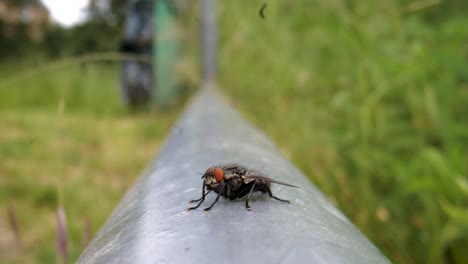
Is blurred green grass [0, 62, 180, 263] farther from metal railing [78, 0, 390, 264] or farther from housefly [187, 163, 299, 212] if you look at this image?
metal railing [78, 0, 390, 264]

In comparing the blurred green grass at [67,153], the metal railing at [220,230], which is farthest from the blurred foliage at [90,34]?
the metal railing at [220,230]

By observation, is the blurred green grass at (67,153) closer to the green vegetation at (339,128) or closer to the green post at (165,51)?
the green vegetation at (339,128)

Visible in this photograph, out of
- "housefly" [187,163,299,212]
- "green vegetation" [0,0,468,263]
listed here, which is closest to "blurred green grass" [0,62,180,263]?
"green vegetation" [0,0,468,263]

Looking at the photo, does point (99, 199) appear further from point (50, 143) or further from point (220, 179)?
point (220, 179)

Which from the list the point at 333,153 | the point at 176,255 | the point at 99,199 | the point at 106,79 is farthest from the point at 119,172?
the point at 176,255

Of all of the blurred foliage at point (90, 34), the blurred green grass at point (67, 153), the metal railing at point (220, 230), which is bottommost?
the blurred green grass at point (67, 153)

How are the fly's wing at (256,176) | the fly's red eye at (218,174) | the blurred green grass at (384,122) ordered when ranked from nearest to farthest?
the fly's wing at (256,176)
the fly's red eye at (218,174)
the blurred green grass at (384,122)
